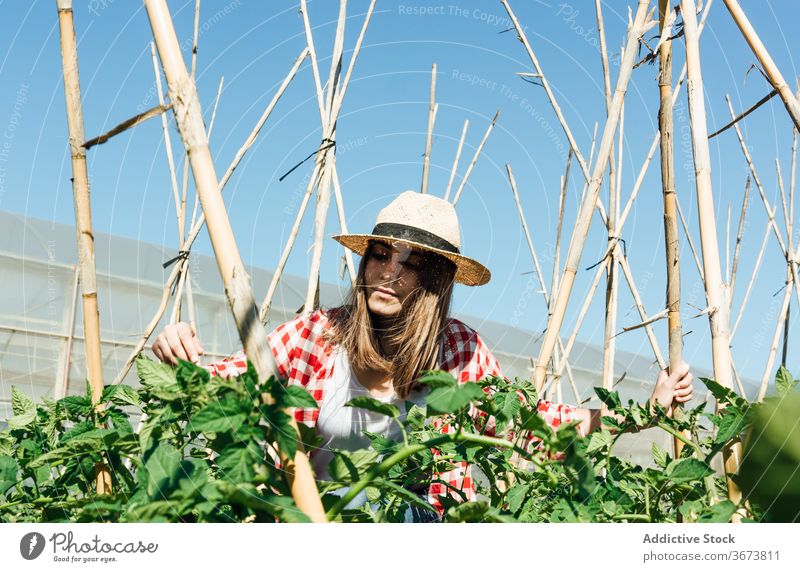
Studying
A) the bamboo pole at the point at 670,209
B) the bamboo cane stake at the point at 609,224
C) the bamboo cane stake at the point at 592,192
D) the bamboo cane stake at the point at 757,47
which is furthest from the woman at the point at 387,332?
the bamboo cane stake at the point at 757,47

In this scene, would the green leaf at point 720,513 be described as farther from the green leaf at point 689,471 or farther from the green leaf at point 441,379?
the green leaf at point 441,379

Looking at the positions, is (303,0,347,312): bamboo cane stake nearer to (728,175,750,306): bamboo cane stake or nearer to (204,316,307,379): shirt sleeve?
(204,316,307,379): shirt sleeve

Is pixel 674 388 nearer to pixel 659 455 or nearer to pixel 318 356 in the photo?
pixel 659 455

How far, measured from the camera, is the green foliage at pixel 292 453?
0.42m

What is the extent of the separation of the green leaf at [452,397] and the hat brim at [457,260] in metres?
0.87

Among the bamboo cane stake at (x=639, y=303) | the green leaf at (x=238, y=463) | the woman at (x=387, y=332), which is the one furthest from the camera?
the bamboo cane stake at (x=639, y=303)

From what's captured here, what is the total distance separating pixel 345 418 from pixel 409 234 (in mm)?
375

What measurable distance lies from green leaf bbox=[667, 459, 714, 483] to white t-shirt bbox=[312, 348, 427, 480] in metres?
0.73

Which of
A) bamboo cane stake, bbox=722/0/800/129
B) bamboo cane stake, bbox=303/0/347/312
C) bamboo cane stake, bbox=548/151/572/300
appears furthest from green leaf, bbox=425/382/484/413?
bamboo cane stake, bbox=548/151/572/300

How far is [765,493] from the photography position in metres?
0.56

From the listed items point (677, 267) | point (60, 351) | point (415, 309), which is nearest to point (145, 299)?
point (60, 351)
